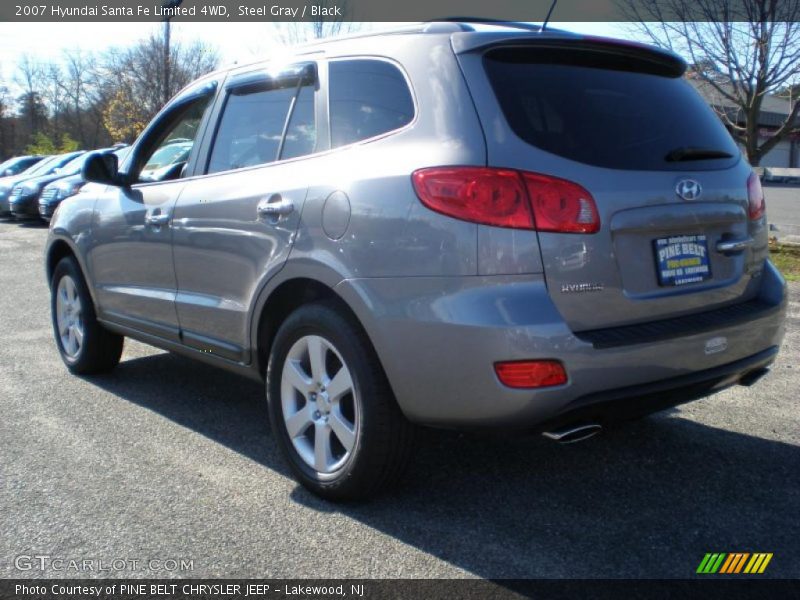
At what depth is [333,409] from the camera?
3355 millimetres

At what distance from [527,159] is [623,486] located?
159 centimetres

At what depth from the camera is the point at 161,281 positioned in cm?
452

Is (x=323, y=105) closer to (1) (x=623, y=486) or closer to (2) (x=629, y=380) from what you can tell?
(2) (x=629, y=380)

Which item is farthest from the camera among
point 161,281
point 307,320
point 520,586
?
point 161,281

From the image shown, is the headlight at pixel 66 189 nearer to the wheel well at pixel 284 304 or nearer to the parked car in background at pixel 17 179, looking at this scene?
the parked car in background at pixel 17 179

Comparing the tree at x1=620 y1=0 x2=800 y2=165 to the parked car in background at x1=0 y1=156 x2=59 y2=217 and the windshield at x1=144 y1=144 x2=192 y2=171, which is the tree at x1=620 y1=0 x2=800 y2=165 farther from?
the parked car in background at x1=0 y1=156 x2=59 y2=217

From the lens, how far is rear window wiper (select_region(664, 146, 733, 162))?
10.6 feet

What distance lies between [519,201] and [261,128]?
1.67 meters

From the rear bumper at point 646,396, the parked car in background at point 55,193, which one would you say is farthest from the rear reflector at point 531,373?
the parked car in background at point 55,193

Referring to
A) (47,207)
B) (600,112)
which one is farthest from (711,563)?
(47,207)

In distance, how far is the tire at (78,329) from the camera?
18.0ft

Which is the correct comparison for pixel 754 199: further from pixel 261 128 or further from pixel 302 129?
pixel 261 128

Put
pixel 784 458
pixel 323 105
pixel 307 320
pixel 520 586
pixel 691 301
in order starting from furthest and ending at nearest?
pixel 784 458 → pixel 323 105 → pixel 307 320 → pixel 691 301 → pixel 520 586

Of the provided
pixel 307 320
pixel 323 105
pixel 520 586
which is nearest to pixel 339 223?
pixel 307 320
